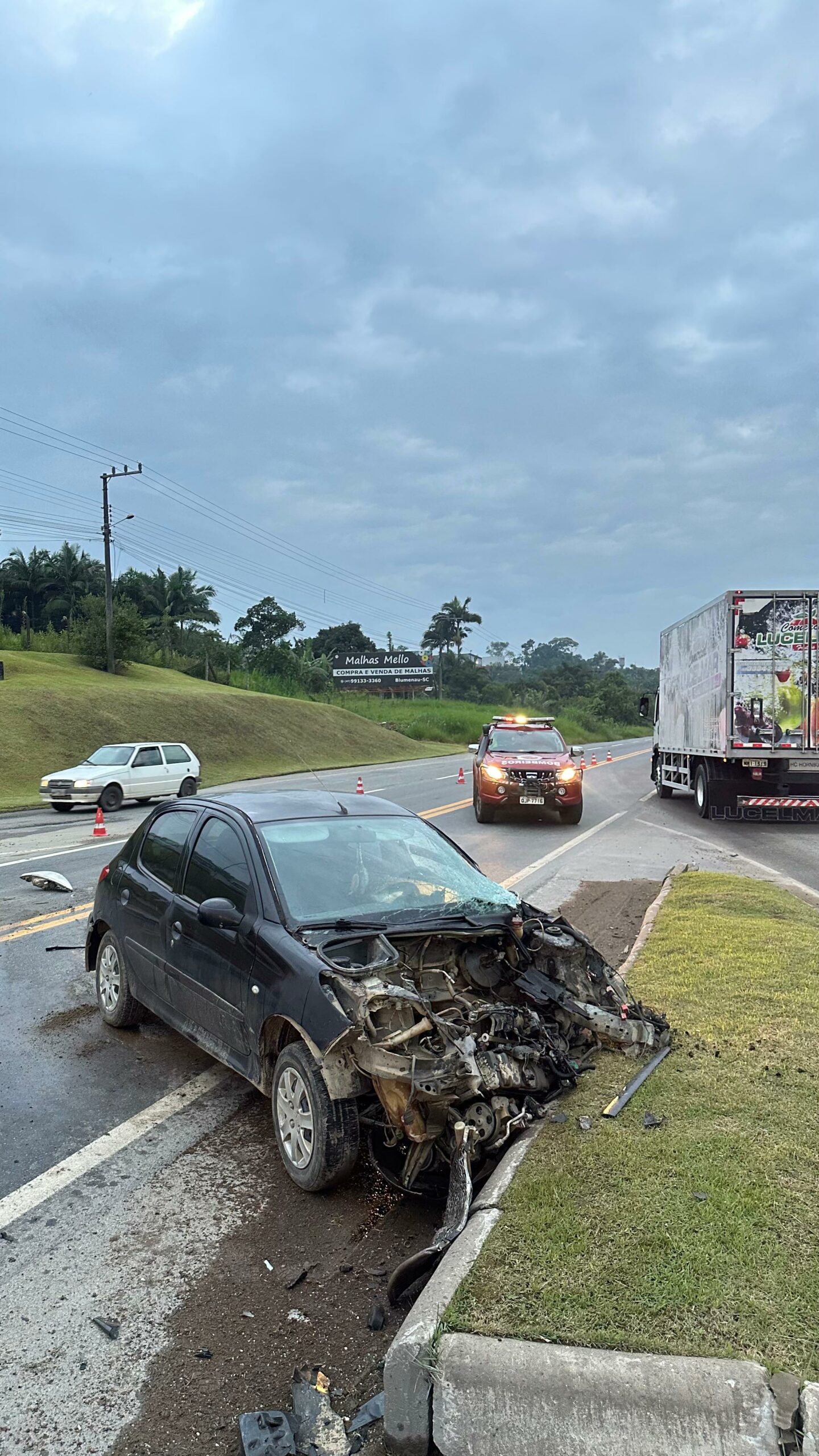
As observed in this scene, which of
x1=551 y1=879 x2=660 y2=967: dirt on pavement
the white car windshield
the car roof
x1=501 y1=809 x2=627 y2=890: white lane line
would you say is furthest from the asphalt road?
the white car windshield

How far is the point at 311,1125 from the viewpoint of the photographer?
3.82 m

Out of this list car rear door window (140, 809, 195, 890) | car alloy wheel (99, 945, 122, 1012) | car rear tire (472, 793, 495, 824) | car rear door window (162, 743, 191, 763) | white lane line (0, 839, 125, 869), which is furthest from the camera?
car rear door window (162, 743, 191, 763)

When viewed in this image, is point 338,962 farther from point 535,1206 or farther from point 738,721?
point 738,721

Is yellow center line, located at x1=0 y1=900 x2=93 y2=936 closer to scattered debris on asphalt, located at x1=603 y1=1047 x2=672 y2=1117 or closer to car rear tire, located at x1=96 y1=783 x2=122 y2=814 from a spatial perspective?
scattered debris on asphalt, located at x1=603 y1=1047 x2=672 y2=1117

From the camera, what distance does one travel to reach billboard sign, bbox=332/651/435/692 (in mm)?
79125

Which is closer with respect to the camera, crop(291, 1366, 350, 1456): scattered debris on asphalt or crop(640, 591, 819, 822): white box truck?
crop(291, 1366, 350, 1456): scattered debris on asphalt

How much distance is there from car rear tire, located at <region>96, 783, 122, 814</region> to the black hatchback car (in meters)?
14.7

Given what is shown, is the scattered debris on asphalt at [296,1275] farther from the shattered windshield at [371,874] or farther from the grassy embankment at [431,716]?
the grassy embankment at [431,716]

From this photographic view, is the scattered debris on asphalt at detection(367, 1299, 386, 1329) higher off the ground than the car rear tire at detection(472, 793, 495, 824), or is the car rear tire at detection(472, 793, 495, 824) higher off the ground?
the car rear tire at detection(472, 793, 495, 824)

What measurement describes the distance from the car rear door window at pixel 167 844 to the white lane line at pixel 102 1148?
109 cm

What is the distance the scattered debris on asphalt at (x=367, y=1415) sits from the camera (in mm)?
2643

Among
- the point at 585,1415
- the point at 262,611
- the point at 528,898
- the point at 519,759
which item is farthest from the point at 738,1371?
the point at 262,611

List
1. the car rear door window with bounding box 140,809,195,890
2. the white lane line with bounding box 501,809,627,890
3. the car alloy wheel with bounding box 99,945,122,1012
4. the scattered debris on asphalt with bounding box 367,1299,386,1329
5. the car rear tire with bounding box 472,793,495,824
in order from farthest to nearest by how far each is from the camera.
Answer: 1. the car rear tire with bounding box 472,793,495,824
2. the white lane line with bounding box 501,809,627,890
3. the car alloy wheel with bounding box 99,945,122,1012
4. the car rear door window with bounding box 140,809,195,890
5. the scattered debris on asphalt with bounding box 367,1299,386,1329

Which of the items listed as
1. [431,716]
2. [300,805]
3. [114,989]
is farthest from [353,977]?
[431,716]
